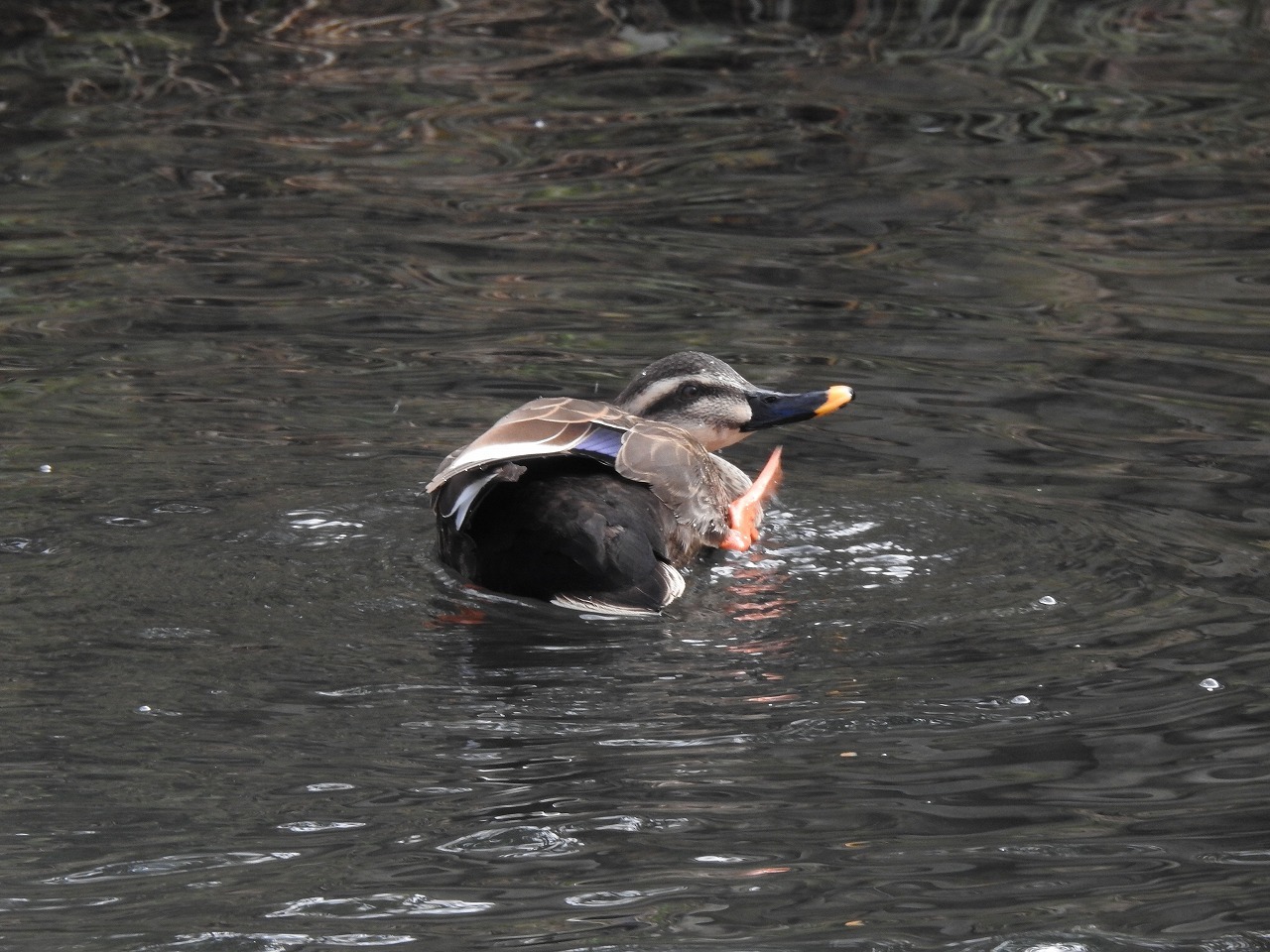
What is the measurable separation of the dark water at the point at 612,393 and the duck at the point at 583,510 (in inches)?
5.5

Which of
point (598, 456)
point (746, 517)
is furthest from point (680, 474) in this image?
point (598, 456)

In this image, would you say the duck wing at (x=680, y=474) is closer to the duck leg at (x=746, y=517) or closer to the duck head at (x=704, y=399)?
the duck leg at (x=746, y=517)

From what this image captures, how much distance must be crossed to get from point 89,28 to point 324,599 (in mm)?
9406

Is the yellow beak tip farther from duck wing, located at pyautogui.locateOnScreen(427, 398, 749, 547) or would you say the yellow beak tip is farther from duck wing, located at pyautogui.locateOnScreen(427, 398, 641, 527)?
duck wing, located at pyautogui.locateOnScreen(427, 398, 641, 527)

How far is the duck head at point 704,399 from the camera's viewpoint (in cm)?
705

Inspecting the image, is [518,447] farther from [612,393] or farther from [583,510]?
[612,393]

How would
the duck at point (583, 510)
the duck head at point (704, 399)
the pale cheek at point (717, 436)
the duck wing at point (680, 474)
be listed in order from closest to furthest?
the duck at point (583, 510) → the duck wing at point (680, 474) → the duck head at point (704, 399) → the pale cheek at point (717, 436)

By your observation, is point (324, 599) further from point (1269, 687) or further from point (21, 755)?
point (1269, 687)

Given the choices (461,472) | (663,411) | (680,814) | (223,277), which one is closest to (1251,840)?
(680,814)

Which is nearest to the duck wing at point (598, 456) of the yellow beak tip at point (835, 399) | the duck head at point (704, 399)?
the duck head at point (704, 399)

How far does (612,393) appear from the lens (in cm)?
813

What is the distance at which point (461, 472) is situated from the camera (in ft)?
18.9

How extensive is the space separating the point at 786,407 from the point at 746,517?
26.2 inches

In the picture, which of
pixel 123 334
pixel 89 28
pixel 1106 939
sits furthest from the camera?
pixel 89 28
